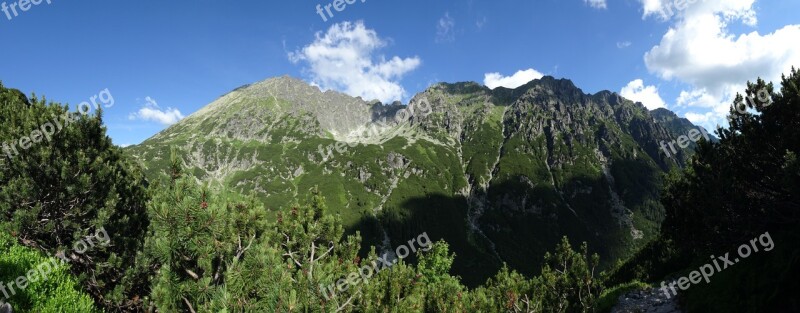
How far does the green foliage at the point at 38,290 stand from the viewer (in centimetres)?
981

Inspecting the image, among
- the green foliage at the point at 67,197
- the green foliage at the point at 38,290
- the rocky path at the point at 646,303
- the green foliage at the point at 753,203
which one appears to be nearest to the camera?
the green foliage at the point at 38,290

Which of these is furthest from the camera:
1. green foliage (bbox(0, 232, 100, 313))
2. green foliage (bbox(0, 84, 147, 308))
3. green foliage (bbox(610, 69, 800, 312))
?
green foliage (bbox(0, 84, 147, 308))

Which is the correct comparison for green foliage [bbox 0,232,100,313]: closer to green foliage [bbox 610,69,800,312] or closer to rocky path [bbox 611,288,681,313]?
green foliage [bbox 610,69,800,312]

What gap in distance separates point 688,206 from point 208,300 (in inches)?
1027

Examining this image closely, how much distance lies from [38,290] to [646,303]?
31.5 meters

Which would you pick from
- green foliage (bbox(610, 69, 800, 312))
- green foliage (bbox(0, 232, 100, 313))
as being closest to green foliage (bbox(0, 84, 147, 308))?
green foliage (bbox(0, 232, 100, 313))

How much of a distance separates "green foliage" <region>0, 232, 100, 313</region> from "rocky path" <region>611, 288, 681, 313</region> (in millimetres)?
28330

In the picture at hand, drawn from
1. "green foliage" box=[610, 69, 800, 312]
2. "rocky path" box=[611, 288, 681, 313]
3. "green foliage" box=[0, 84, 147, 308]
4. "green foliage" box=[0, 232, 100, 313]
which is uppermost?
"green foliage" box=[0, 84, 147, 308]

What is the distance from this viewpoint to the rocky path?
2353 cm

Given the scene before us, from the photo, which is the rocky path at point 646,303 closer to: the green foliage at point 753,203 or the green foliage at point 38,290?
the green foliage at point 753,203

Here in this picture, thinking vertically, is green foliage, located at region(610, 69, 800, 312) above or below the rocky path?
above

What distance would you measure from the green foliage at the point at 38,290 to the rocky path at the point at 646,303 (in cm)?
2833

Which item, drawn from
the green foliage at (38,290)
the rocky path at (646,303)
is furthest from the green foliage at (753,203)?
the green foliage at (38,290)

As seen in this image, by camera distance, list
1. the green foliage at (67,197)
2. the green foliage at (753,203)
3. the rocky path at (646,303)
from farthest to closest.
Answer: the rocky path at (646,303), the green foliage at (67,197), the green foliage at (753,203)
